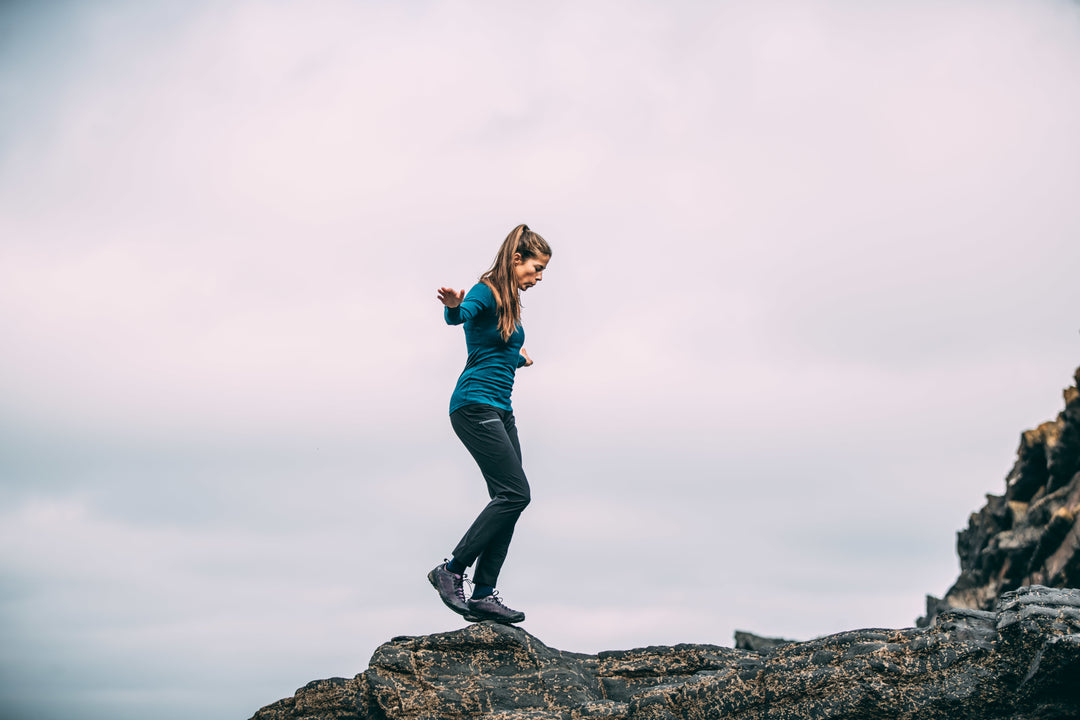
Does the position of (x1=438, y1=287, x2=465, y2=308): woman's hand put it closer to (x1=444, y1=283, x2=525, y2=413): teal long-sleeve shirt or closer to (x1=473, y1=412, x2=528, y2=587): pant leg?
(x1=444, y1=283, x2=525, y2=413): teal long-sleeve shirt

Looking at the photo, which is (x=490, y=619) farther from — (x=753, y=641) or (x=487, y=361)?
(x=753, y=641)

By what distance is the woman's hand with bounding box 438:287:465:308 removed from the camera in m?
9.75

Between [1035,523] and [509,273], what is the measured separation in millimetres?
26936

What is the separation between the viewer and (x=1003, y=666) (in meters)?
8.93

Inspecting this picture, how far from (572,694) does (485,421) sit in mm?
3206

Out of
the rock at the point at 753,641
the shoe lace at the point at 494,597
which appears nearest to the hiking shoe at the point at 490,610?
the shoe lace at the point at 494,597

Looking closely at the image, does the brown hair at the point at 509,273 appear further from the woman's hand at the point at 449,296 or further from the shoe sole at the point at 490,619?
the shoe sole at the point at 490,619

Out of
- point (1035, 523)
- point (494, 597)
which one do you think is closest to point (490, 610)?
point (494, 597)

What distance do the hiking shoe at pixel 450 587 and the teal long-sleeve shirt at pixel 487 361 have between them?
1.94 m

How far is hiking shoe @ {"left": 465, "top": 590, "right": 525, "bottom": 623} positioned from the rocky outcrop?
4.5 inches

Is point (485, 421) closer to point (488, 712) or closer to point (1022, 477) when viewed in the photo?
point (488, 712)

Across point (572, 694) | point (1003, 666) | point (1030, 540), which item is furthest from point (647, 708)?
point (1030, 540)

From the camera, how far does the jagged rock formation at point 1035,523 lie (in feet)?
90.1

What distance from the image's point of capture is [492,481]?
1057 centimetres
